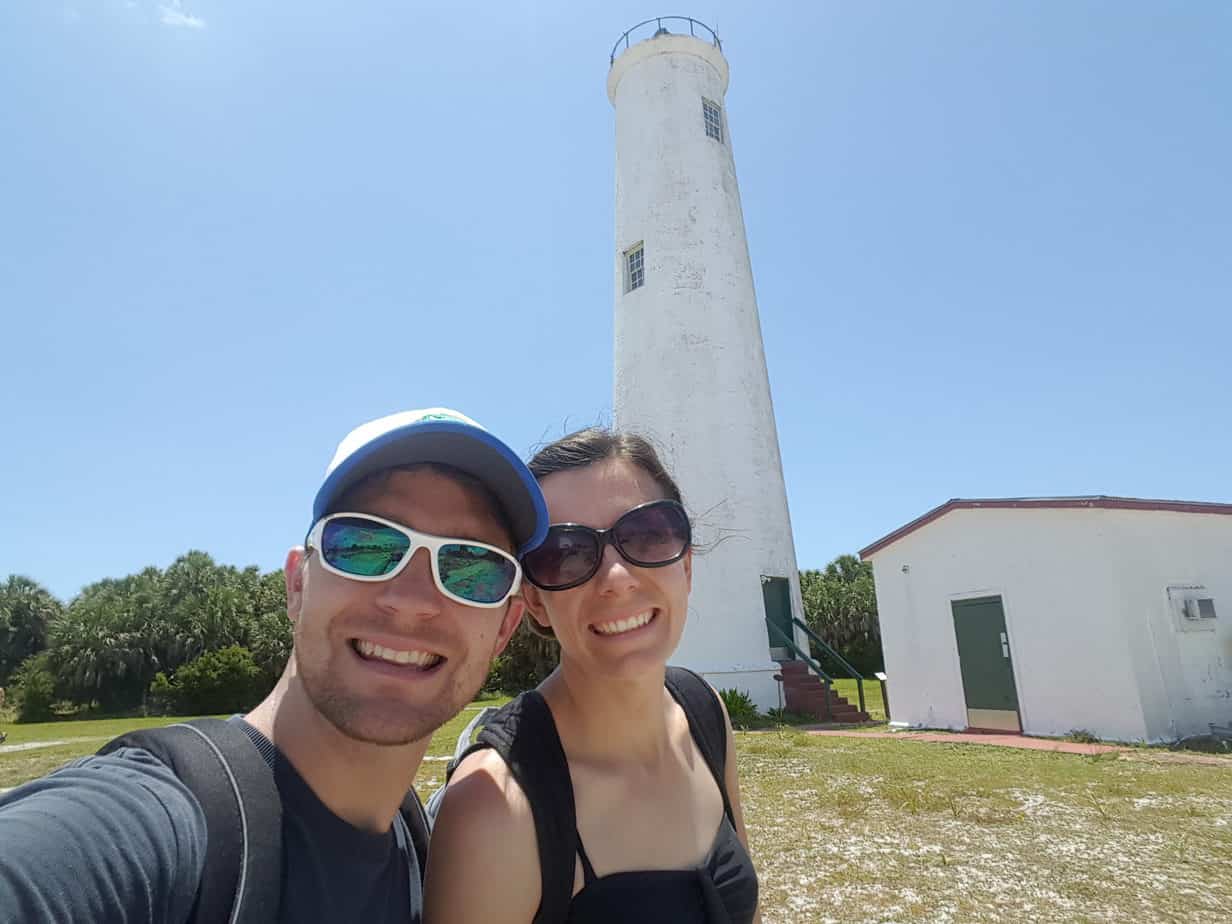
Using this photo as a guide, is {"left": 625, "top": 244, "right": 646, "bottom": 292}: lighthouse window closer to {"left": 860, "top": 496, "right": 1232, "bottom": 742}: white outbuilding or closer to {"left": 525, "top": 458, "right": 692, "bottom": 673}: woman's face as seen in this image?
{"left": 860, "top": 496, "right": 1232, "bottom": 742}: white outbuilding

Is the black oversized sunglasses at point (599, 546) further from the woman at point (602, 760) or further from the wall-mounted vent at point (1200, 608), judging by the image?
the wall-mounted vent at point (1200, 608)

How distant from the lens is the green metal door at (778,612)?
15.0 m

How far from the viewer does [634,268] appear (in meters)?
16.9

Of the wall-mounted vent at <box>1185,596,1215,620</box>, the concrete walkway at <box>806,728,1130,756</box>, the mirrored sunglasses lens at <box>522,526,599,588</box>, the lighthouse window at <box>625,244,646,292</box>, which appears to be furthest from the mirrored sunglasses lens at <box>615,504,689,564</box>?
the lighthouse window at <box>625,244,646,292</box>

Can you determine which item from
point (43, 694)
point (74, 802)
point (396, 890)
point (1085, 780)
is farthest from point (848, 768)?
point (43, 694)

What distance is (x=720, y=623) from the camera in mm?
14531

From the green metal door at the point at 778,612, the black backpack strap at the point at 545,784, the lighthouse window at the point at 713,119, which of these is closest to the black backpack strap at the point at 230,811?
the black backpack strap at the point at 545,784

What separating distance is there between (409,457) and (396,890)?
903 mm

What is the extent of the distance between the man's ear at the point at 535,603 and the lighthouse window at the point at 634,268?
49.5 feet

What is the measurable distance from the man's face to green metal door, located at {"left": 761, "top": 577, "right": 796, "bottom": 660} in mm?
13902

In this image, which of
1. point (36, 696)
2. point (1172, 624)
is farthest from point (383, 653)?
point (36, 696)

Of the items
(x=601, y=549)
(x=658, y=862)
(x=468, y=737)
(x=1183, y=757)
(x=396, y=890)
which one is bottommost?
(x=1183, y=757)

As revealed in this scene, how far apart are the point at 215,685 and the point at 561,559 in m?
24.6

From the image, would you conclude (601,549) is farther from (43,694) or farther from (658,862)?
(43,694)
